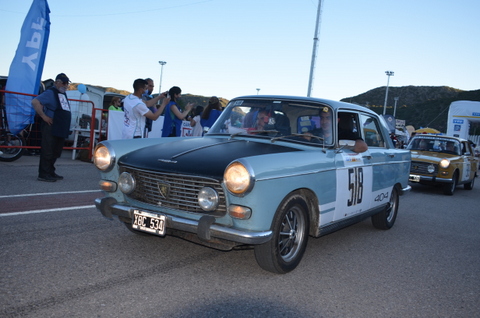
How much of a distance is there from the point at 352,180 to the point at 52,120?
5.35 metres

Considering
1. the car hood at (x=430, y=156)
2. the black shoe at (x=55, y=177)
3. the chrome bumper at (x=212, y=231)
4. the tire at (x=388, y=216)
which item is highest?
the car hood at (x=430, y=156)

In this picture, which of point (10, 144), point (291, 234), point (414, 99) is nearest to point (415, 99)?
point (414, 99)

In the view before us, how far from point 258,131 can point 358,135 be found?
1302mm

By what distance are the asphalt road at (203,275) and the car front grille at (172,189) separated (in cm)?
54

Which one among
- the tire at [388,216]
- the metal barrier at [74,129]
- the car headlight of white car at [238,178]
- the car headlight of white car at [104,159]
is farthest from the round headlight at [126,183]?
the metal barrier at [74,129]

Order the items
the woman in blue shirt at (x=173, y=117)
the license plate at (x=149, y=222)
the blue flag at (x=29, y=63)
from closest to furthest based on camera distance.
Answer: the license plate at (x=149, y=222) → the woman in blue shirt at (x=173, y=117) → the blue flag at (x=29, y=63)

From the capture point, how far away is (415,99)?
15350cm

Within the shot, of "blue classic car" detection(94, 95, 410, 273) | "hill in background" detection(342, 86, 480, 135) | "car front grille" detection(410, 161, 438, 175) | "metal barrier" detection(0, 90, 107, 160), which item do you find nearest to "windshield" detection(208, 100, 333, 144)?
"blue classic car" detection(94, 95, 410, 273)

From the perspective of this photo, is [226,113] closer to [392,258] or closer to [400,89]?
[392,258]

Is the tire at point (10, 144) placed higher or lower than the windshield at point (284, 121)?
lower

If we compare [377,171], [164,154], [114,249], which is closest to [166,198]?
[164,154]

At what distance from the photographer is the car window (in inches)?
214

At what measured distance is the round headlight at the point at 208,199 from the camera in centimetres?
349

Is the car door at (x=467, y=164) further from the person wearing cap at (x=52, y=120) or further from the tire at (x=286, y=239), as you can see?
the person wearing cap at (x=52, y=120)
